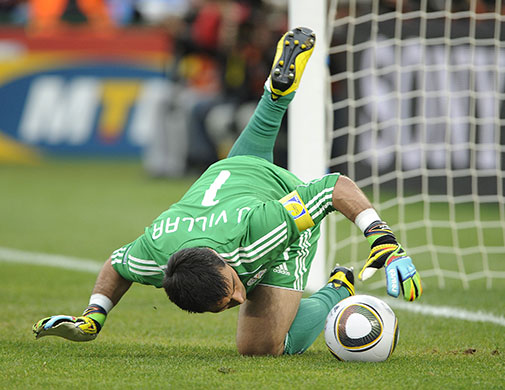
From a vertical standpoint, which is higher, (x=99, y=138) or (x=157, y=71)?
(x=157, y=71)

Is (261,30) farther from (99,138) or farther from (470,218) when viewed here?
(99,138)

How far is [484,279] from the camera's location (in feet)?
20.9

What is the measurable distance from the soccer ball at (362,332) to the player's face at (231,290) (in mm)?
472

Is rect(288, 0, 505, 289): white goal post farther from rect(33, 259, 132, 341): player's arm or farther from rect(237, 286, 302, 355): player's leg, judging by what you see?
rect(33, 259, 132, 341): player's arm

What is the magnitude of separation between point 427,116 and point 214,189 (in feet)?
18.8

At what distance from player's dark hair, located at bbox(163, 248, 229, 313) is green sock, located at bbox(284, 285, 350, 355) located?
0.70m

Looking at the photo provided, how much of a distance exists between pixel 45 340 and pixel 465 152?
254 inches

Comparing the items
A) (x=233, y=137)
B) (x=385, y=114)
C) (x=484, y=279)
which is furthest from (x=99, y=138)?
(x=484, y=279)

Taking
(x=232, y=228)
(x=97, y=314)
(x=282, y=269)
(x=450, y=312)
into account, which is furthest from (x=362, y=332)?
(x=450, y=312)

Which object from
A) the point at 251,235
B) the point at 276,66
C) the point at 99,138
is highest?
the point at 276,66

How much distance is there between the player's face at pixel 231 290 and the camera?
3625 millimetres

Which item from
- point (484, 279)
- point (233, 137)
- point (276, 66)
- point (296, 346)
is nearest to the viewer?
point (296, 346)

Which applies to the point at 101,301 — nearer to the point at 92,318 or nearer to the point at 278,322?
the point at 92,318

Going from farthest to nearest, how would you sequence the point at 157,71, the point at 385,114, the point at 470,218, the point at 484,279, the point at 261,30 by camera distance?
the point at 157,71, the point at 261,30, the point at 385,114, the point at 470,218, the point at 484,279
